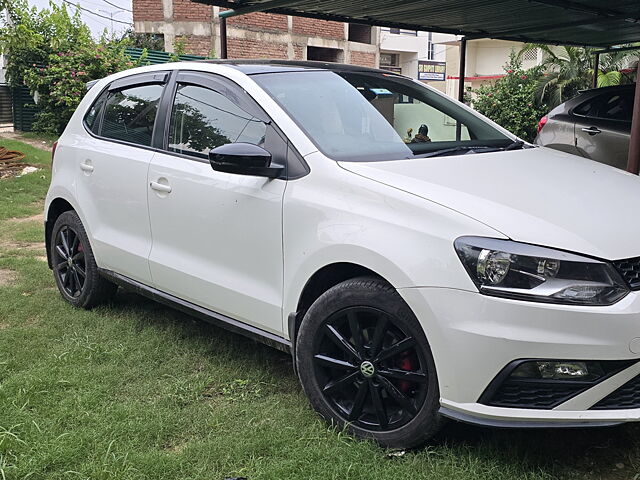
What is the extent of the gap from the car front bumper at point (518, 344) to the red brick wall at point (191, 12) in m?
23.5

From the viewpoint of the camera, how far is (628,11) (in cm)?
703

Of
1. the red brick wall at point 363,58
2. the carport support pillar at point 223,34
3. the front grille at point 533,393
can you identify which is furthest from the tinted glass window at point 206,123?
the red brick wall at point 363,58

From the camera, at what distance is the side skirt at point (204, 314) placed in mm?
3283

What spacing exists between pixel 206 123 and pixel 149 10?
929 inches

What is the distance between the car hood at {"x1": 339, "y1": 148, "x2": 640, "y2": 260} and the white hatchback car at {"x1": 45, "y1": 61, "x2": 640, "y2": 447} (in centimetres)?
1

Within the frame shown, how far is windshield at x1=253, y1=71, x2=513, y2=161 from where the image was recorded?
325 centimetres

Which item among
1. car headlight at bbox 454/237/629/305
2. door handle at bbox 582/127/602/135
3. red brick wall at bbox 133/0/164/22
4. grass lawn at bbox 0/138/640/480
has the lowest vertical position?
grass lawn at bbox 0/138/640/480

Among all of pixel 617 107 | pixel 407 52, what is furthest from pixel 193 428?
pixel 407 52

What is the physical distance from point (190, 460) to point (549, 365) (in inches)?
58.6

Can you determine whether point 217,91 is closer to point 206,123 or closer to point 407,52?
point 206,123

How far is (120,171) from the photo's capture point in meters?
4.14

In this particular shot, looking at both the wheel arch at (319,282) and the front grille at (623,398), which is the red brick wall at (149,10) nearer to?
the wheel arch at (319,282)

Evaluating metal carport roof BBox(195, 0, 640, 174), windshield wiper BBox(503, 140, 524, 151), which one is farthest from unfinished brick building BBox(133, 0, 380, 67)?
windshield wiper BBox(503, 140, 524, 151)

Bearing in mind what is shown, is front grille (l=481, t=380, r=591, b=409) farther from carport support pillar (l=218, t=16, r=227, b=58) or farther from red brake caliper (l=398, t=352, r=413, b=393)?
carport support pillar (l=218, t=16, r=227, b=58)
